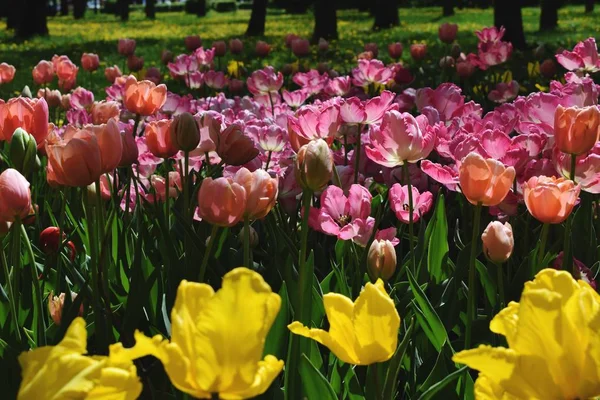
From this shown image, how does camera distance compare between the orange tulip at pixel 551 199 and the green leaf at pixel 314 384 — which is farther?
the orange tulip at pixel 551 199

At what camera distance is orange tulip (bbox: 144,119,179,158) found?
6.11ft

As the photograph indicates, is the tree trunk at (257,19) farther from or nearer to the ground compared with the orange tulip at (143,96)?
farther from the ground

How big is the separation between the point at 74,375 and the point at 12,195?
637 millimetres

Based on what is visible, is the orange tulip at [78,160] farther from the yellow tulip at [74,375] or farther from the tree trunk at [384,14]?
the tree trunk at [384,14]

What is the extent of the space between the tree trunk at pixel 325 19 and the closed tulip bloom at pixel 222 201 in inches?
518

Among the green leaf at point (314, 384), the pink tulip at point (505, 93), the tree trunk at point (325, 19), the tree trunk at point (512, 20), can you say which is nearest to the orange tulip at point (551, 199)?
the green leaf at point (314, 384)

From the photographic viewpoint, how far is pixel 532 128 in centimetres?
207

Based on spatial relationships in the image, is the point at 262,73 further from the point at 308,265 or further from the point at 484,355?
the point at 484,355

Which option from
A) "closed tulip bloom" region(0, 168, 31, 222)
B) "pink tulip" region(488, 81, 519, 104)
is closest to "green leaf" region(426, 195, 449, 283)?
"closed tulip bloom" region(0, 168, 31, 222)

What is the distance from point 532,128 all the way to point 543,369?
1.40 m

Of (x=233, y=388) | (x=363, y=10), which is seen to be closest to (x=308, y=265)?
(x=233, y=388)

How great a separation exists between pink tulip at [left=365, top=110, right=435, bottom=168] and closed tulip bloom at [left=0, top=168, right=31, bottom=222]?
0.78 meters

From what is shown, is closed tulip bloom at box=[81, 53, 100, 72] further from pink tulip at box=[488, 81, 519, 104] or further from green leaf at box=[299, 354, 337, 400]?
green leaf at box=[299, 354, 337, 400]

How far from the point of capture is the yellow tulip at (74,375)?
2.27 ft
